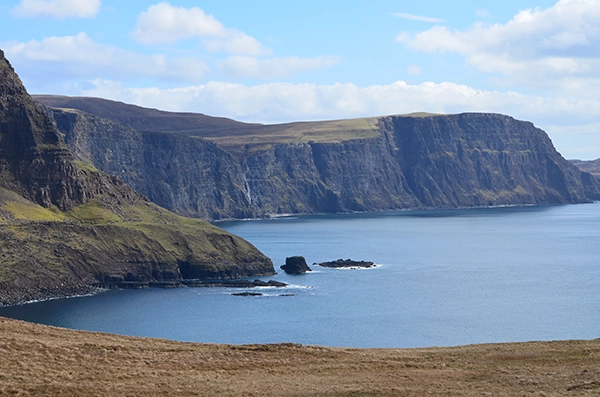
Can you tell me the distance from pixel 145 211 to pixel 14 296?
188 ft

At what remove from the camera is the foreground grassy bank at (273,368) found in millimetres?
42375

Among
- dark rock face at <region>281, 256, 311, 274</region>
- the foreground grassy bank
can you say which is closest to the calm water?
dark rock face at <region>281, 256, 311, 274</region>

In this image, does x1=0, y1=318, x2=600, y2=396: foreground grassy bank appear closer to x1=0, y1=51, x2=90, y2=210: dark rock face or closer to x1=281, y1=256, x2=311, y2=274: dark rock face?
x1=0, y1=51, x2=90, y2=210: dark rock face

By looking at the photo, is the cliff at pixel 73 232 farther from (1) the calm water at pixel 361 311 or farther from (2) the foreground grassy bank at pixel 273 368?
(2) the foreground grassy bank at pixel 273 368

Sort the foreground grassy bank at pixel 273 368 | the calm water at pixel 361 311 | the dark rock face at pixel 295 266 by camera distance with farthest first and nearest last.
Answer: the dark rock face at pixel 295 266
the calm water at pixel 361 311
the foreground grassy bank at pixel 273 368

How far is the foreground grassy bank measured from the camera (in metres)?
42.4

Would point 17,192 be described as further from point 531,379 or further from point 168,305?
point 531,379

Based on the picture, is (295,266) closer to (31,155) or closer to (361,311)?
(361,311)

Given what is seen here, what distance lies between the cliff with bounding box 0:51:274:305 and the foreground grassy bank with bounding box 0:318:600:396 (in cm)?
10620

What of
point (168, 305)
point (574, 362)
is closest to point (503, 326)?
point (168, 305)

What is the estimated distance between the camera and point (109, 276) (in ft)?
553

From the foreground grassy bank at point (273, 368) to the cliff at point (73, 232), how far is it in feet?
348

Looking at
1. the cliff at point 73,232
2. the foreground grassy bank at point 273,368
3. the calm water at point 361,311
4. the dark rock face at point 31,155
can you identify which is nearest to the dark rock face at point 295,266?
the cliff at point 73,232

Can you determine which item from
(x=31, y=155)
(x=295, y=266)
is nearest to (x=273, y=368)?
(x=295, y=266)
